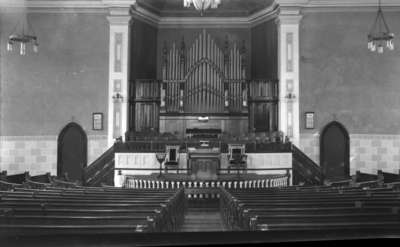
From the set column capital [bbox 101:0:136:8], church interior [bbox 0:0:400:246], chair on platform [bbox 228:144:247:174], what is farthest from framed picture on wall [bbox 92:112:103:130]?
chair on platform [bbox 228:144:247:174]

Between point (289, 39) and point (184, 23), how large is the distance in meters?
4.93

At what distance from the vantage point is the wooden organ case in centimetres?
1719

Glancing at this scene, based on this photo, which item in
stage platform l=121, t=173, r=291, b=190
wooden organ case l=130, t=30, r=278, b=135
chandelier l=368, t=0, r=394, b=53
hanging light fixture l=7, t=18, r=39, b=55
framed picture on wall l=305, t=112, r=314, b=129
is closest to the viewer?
hanging light fixture l=7, t=18, r=39, b=55

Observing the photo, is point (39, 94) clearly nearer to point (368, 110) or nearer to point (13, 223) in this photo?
point (368, 110)

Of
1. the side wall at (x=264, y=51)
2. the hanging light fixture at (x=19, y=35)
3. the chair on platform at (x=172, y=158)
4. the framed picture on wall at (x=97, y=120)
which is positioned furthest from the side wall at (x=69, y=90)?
the hanging light fixture at (x=19, y=35)

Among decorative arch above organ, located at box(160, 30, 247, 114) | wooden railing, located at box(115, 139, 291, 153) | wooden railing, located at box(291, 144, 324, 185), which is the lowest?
wooden railing, located at box(291, 144, 324, 185)

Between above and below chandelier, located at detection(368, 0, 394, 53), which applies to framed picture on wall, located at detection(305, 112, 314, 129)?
below

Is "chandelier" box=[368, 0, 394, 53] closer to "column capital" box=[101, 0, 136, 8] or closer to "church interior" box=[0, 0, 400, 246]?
"church interior" box=[0, 0, 400, 246]

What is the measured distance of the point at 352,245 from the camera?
1707mm

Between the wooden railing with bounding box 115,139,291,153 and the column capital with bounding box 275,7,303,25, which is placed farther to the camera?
the column capital with bounding box 275,7,303,25

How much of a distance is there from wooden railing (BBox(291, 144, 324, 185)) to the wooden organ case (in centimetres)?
270

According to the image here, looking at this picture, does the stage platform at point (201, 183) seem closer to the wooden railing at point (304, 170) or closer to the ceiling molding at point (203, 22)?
the wooden railing at point (304, 170)

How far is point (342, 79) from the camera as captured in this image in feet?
51.1

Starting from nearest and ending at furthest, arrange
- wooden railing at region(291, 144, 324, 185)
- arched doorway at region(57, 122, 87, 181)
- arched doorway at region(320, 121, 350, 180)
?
wooden railing at region(291, 144, 324, 185) → arched doorway at region(57, 122, 87, 181) → arched doorway at region(320, 121, 350, 180)
